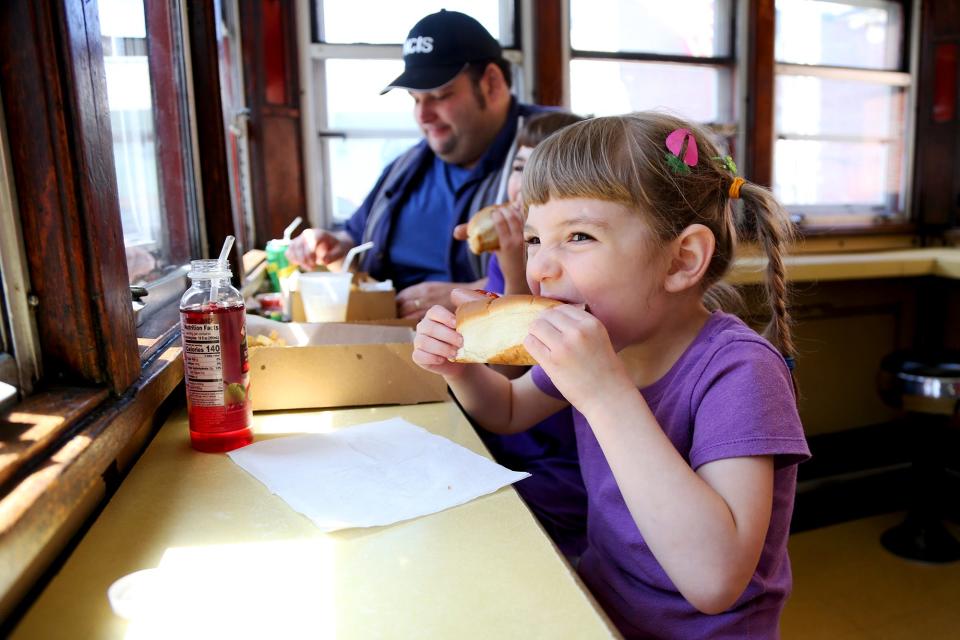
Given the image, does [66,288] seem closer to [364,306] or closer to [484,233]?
[484,233]

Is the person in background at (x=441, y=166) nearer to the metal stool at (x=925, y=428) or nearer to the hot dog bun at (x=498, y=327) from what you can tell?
the hot dog bun at (x=498, y=327)

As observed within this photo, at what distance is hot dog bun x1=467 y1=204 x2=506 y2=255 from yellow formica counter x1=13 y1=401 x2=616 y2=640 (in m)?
0.82

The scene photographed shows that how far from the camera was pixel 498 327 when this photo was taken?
969 millimetres

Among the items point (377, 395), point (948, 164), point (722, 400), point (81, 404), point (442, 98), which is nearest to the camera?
point (81, 404)

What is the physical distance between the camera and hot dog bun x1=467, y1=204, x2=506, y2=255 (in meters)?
1.58

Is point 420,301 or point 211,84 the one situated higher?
point 211,84

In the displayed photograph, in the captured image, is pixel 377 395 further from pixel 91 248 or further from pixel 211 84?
pixel 211 84

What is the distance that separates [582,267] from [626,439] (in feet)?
0.83

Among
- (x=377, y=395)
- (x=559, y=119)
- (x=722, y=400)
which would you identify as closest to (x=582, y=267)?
(x=722, y=400)

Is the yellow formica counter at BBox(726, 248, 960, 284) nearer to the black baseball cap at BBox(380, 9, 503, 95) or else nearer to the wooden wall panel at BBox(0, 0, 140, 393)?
the black baseball cap at BBox(380, 9, 503, 95)

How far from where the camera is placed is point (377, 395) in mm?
1254

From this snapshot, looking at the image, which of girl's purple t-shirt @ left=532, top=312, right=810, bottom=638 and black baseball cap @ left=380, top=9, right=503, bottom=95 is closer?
girl's purple t-shirt @ left=532, top=312, right=810, bottom=638

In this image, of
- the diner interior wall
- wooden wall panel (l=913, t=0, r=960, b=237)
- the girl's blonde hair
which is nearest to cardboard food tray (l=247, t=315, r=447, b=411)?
the girl's blonde hair

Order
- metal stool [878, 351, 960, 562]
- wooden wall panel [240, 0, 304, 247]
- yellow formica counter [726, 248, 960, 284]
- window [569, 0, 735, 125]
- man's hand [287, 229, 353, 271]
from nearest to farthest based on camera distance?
1. man's hand [287, 229, 353, 271]
2. metal stool [878, 351, 960, 562]
3. wooden wall panel [240, 0, 304, 247]
4. yellow formica counter [726, 248, 960, 284]
5. window [569, 0, 735, 125]
